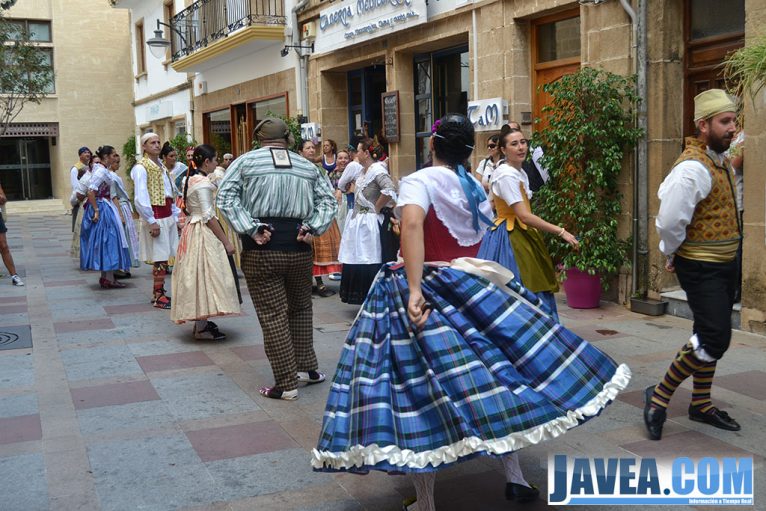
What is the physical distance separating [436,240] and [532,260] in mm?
1779

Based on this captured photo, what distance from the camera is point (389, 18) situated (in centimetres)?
1237

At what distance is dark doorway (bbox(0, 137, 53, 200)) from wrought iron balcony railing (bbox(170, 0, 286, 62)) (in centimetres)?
1279

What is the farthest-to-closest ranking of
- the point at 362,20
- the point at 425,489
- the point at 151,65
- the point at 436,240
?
the point at 151,65 < the point at 362,20 < the point at 436,240 < the point at 425,489

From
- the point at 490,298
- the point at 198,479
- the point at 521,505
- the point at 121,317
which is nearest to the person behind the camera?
the point at 490,298

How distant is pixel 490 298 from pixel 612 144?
5.16 metres

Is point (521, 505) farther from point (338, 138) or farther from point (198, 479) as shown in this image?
point (338, 138)

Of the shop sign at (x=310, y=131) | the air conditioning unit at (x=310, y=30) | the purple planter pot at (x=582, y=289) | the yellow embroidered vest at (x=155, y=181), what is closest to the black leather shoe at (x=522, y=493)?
the purple planter pot at (x=582, y=289)

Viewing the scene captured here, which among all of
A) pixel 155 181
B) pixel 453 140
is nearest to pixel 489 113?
pixel 155 181

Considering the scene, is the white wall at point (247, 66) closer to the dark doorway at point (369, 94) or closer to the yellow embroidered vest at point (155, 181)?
the dark doorway at point (369, 94)

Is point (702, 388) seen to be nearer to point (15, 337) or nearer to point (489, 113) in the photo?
point (15, 337)

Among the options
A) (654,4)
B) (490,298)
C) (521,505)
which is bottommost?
(521,505)

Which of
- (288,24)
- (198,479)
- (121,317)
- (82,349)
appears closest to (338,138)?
(288,24)

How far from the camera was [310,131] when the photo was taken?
50.2ft

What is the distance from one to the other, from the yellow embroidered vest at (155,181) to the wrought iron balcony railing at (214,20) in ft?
25.5
